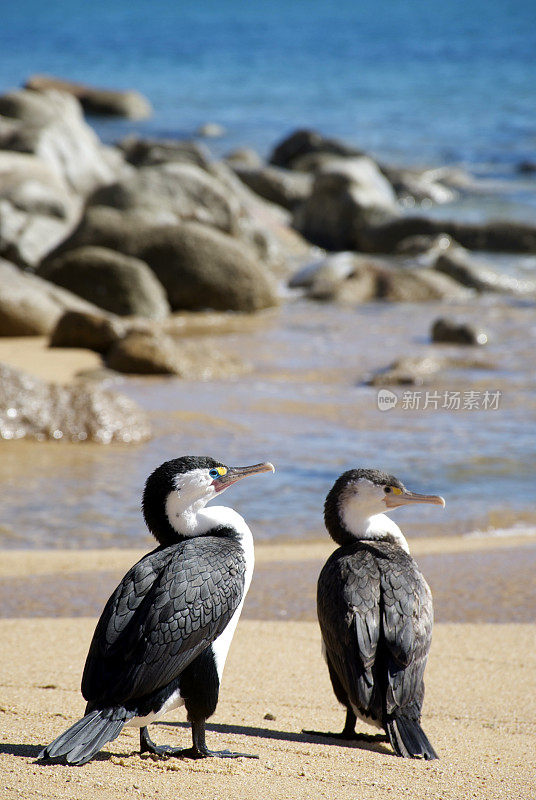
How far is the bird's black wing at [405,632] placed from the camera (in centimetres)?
352

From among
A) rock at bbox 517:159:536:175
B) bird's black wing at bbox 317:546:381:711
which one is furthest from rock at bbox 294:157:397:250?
bird's black wing at bbox 317:546:381:711

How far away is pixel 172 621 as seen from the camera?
10.9ft

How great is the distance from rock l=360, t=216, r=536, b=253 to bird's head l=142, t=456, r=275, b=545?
16192 millimetres

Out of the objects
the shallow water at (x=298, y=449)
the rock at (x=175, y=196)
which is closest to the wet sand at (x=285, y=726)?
the shallow water at (x=298, y=449)

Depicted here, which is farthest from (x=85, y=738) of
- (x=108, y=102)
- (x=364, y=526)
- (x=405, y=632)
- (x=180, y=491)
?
(x=108, y=102)

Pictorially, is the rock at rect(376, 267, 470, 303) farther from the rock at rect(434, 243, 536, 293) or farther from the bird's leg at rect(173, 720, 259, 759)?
the bird's leg at rect(173, 720, 259, 759)

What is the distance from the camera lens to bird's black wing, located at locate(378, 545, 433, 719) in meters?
3.52

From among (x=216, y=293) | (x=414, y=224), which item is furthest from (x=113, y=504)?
(x=414, y=224)

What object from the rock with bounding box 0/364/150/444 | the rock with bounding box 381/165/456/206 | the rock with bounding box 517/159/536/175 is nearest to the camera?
the rock with bounding box 0/364/150/444

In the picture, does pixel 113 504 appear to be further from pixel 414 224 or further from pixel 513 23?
→ pixel 513 23

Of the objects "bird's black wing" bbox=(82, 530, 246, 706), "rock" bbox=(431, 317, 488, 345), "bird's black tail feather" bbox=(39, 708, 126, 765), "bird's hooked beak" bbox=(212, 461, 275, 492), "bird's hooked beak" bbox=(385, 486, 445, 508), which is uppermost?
"bird's hooked beak" bbox=(212, 461, 275, 492)

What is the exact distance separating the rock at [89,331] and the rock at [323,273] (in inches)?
194

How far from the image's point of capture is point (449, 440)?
8820mm

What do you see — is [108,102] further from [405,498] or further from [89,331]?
[405,498]
